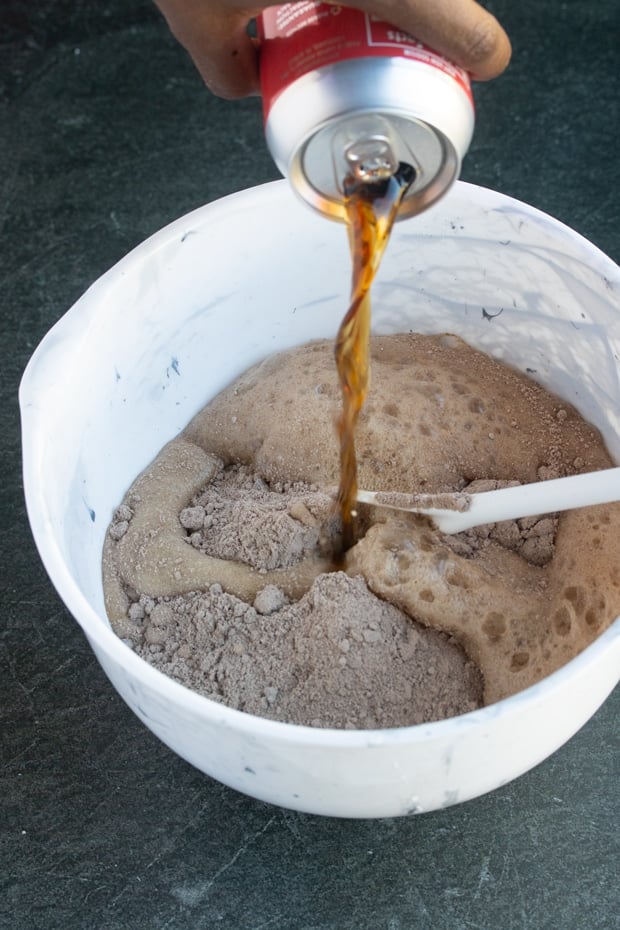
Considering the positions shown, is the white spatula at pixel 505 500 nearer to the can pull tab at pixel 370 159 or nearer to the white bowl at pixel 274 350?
the white bowl at pixel 274 350

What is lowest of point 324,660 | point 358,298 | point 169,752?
point 169,752

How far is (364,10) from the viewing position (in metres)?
0.57

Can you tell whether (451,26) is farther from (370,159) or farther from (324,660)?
(324,660)

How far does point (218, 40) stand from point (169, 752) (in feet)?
1.67

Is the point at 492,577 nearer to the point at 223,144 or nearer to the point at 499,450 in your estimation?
the point at 499,450

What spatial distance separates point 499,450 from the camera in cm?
Result: 86

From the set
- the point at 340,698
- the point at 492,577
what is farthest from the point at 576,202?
the point at 340,698

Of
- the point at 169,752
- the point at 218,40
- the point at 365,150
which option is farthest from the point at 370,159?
the point at 169,752

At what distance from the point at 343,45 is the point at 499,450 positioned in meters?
0.38

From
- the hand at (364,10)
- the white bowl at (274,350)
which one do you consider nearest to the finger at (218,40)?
the hand at (364,10)

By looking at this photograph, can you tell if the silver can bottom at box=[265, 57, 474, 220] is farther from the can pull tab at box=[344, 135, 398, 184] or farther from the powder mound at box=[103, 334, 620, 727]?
the powder mound at box=[103, 334, 620, 727]

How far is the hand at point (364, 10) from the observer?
1.88 feet

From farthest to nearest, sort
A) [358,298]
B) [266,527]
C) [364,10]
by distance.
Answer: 1. [266,527]
2. [358,298]
3. [364,10]

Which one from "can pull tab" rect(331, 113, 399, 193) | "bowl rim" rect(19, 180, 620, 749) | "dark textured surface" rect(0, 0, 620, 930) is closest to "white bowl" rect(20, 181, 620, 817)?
"bowl rim" rect(19, 180, 620, 749)
